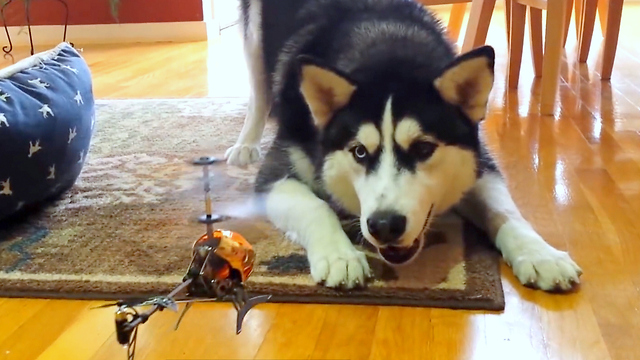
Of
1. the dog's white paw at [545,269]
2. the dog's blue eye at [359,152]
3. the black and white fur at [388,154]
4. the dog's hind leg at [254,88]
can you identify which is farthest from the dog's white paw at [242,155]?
the dog's white paw at [545,269]

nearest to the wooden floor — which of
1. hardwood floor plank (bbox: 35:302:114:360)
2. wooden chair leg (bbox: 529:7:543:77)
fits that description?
hardwood floor plank (bbox: 35:302:114:360)

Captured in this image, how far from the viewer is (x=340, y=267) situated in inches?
53.4

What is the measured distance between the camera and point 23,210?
1.82m

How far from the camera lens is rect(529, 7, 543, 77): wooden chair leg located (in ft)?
12.1

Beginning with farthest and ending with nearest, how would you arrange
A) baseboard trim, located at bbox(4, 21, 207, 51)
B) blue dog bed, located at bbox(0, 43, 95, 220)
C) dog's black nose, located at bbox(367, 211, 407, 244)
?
baseboard trim, located at bbox(4, 21, 207, 51)
blue dog bed, located at bbox(0, 43, 95, 220)
dog's black nose, located at bbox(367, 211, 407, 244)

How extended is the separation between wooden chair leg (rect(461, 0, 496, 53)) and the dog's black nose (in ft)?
6.87

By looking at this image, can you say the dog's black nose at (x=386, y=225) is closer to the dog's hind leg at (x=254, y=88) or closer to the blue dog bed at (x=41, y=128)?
the blue dog bed at (x=41, y=128)

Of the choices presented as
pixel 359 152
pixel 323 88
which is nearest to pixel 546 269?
pixel 359 152

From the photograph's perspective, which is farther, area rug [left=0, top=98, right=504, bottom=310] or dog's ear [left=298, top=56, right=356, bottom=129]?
dog's ear [left=298, top=56, right=356, bottom=129]

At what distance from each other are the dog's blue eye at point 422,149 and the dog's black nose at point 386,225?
0.59 ft

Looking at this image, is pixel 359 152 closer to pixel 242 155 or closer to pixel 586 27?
pixel 242 155

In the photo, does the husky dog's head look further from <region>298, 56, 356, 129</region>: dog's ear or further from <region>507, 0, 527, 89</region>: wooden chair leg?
<region>507, 0, 527, 89</region>: wooden chair leg

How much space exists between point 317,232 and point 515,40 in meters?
2.49

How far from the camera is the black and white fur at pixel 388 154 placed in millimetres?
1368
